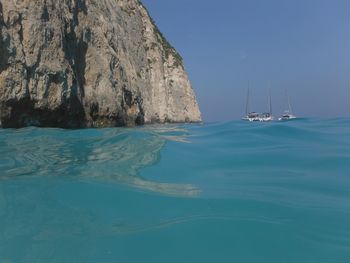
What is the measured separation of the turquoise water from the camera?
2.92m

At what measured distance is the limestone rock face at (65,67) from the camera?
1470 cm

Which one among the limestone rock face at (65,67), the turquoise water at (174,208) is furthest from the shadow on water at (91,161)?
the limestone rock face at (65,67)

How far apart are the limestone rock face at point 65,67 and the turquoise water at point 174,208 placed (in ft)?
28.4

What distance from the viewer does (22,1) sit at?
1566 centimetres

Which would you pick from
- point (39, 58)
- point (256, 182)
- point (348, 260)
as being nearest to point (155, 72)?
point (39, 58)

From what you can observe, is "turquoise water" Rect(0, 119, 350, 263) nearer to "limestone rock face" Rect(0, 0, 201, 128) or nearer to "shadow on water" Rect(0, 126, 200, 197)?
"shadow on water" Rect(0, 126, 200, 197)

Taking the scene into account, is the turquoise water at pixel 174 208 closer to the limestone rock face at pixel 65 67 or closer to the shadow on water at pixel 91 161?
the shadow on water at pixel 91 161

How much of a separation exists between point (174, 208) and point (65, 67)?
46.7 ft

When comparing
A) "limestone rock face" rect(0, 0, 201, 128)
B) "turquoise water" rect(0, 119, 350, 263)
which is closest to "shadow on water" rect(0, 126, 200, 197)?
"turquoise water" rect(0, 119, 350, 263)

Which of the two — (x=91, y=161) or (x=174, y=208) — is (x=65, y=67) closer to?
(x=91, y=161)

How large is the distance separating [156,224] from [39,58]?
14.0 m

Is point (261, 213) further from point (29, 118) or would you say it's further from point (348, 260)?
point (29, 118)

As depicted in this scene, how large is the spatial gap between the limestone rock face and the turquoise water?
28.4 ft

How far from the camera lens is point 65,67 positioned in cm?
1678
